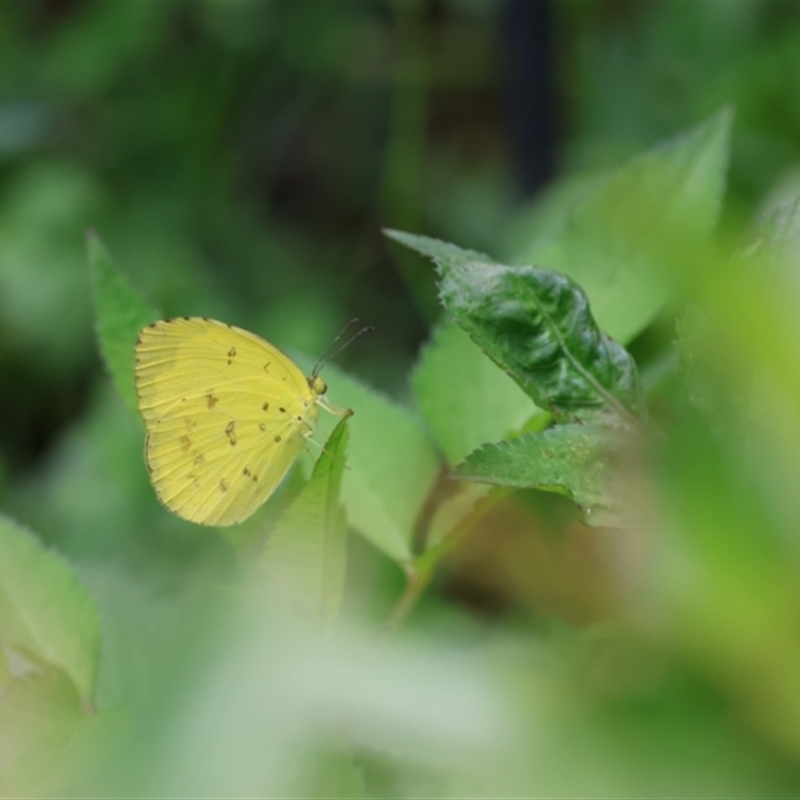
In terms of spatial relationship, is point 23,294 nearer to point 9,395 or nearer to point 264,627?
point 9,395

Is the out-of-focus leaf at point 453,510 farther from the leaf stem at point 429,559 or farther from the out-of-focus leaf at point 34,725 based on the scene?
the out-of-focus leaf at point 34,725

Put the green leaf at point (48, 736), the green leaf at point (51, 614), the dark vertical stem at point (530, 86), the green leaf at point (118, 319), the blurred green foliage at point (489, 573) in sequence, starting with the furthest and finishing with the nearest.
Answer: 1. the dark vertical stem at point (530, 86)
2. the green leaf at point (118, 319)
3. the green leaf at point (51, 614)
4. the green leaf at point (48, 736)
5. the blurred green foliage at point (489, 573)

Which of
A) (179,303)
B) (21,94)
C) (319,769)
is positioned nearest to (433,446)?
(319,769)

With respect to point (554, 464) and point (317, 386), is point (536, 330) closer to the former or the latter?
point (554, 464)

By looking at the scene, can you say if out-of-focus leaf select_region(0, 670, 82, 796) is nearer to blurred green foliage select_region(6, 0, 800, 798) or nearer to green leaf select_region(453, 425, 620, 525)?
blurred green foliage select_region(6, 0, 800, 798)

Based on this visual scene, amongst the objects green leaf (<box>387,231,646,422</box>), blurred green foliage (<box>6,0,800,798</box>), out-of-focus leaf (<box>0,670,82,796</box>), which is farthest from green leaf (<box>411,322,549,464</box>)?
out-of-focus leaf (<box>0,670,82,796</box>)

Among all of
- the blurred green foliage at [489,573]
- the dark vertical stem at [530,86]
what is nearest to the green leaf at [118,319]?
the blurred green foliage at [489,573]

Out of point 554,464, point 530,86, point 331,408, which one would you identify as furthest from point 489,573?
point 530,86
